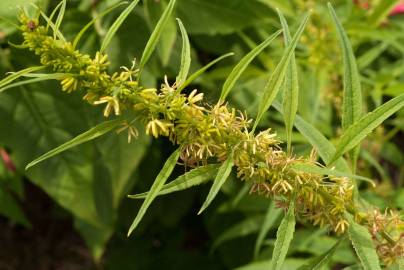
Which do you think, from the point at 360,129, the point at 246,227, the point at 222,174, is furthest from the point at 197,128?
the point at 246,227

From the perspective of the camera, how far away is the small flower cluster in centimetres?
54

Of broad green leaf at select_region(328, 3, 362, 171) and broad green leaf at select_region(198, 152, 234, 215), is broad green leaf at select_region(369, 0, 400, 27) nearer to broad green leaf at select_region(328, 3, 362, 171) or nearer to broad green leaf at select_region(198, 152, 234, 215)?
broad green leaf at select_region(328, 3, 362, 171)

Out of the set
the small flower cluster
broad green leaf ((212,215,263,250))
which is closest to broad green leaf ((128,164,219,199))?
the small flower cluster

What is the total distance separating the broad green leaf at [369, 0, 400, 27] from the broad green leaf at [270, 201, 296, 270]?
774mm

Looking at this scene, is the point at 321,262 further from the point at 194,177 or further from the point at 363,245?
the point at 194,177

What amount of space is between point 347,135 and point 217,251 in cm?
113

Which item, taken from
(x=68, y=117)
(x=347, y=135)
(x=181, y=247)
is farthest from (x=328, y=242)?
(x=181, y=247)

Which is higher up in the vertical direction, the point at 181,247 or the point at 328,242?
the point at 328,242

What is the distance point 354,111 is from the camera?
0.70 m

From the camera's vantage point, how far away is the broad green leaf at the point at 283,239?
0.61 m

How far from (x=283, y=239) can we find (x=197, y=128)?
0.13 metres

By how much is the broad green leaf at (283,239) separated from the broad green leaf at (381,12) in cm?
77

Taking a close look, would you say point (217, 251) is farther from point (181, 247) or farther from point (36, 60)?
point (36, 60)

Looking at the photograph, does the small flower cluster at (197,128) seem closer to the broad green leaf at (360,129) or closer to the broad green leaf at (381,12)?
the broad green leaf at (360,129)
